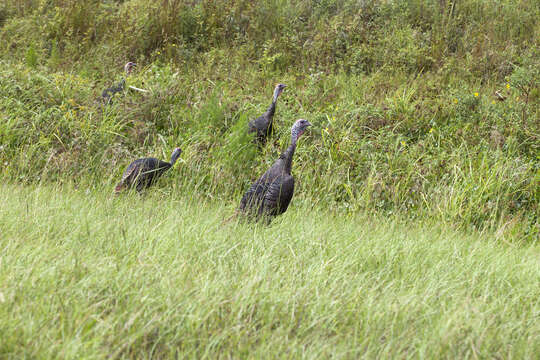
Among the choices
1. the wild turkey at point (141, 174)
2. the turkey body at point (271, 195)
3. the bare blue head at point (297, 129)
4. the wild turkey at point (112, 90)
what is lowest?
the wild turkey at point (141, 174)

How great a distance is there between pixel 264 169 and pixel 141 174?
175cm

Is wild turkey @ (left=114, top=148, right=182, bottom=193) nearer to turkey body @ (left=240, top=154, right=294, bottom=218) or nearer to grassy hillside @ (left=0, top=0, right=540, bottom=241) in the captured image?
grassy hillside @ (left=0, top=0, right=540, bottom=241)

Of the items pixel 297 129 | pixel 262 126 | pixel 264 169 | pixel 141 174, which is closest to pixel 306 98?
pixel 262 126

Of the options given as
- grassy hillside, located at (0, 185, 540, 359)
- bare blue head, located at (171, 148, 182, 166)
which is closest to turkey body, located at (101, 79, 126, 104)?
bare blue head, located at (171, 148, 182, 166)

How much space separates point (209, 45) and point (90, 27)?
231 centimetres

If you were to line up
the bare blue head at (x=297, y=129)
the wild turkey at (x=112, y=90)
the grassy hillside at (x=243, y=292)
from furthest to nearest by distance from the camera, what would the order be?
the wild turkey at (x=112, y=90)
the bare blue head at (x=297, y=129)
the grassy hillside at (x=243, y=292)

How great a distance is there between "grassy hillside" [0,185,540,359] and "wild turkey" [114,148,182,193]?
86 cm

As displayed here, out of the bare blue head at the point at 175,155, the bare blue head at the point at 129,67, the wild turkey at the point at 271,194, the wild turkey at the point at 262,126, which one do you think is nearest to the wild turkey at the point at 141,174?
the bare blue head at the point at 175,155

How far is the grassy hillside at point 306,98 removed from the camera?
5996 mm

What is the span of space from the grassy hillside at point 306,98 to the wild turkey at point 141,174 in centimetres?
20

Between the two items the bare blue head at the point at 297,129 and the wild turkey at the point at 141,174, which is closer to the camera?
the bare blue head at the point at 297,129

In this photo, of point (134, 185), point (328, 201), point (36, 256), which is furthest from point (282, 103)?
point (36, 256)

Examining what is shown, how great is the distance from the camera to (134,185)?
5121mm

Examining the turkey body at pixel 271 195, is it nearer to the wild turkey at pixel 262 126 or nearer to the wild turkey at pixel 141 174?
the wild turkey at pixel 141 174
